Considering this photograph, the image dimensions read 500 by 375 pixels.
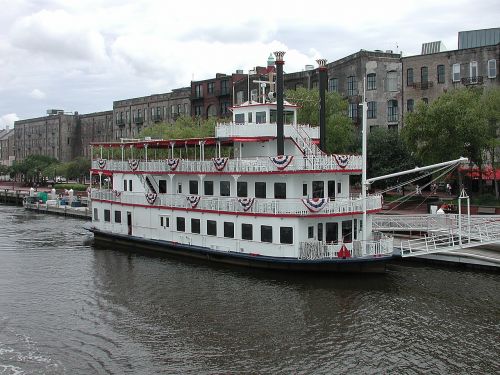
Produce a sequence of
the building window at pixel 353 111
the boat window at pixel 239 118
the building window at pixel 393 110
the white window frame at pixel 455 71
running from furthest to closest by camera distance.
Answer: the building window at pixel 353 111, the building window at pixel 393 110, the white window frame at pixel 455 71, the boat window at pixel 239 118

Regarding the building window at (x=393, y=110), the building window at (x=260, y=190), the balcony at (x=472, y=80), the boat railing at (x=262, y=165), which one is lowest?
the building window at (x=260, y=190)

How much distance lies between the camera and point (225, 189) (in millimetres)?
37062

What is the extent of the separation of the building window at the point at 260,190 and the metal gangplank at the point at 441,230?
8281 millimetres

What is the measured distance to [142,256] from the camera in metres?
40.2

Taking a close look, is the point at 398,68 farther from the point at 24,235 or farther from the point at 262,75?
the point at 24,235

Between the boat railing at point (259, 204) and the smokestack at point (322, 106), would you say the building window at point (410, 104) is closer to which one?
the smokestack at point (322, 106)

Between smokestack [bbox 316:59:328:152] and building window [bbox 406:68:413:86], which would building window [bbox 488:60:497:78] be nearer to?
building window [bbox 406:68:413:86]

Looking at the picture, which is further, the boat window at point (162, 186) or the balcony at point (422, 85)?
the balcony at point (422, 85)

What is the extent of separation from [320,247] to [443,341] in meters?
10.1

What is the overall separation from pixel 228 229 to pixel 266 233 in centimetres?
316

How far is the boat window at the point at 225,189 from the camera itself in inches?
1451

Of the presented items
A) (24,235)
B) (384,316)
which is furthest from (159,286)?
(24,235)

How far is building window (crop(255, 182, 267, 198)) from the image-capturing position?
34.6 meters

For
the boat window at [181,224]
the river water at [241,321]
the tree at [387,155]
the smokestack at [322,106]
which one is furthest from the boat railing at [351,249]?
the tree at [387,155]
